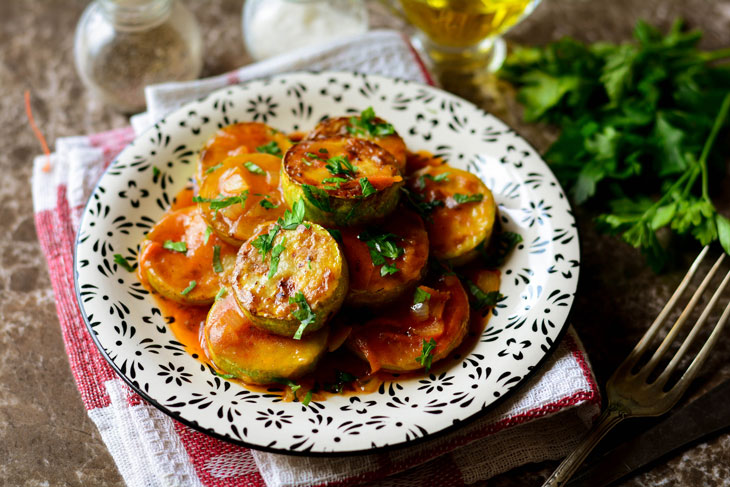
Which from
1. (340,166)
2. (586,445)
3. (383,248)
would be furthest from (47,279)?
(586,445)

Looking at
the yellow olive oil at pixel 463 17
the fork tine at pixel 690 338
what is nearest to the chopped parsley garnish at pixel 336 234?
the fork tine at pixel 690 338

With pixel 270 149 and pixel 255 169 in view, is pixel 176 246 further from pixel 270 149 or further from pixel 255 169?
pixel 270 149

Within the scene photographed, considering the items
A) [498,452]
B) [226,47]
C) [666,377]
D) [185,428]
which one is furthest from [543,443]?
[226,47]

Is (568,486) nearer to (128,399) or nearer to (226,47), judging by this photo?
(128,399)

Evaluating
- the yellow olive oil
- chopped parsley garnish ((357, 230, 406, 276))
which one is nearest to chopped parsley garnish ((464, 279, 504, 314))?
chopped parsley garnish ((357, 230, 406, 276))

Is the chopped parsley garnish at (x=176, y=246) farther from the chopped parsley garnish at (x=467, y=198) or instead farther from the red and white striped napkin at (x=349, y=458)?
the chopped parsley garnish at (x=467, y=198)
